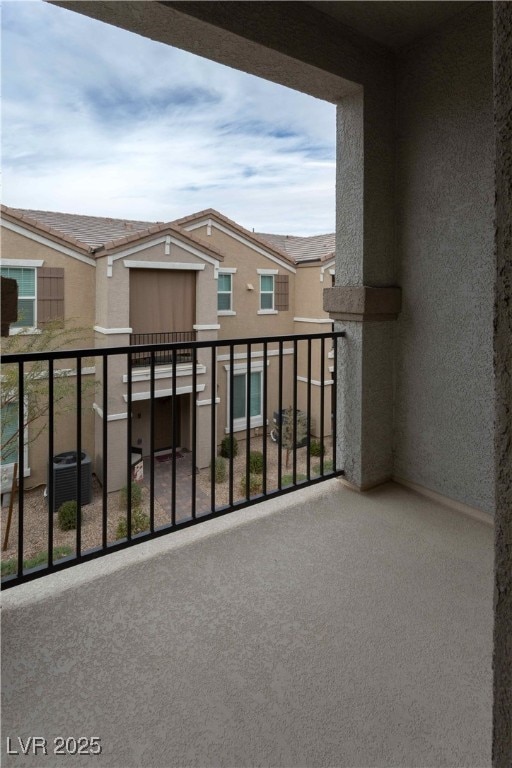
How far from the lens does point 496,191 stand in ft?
1.43

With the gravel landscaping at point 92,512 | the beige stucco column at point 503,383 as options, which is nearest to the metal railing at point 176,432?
the gravel landscaping at point 92,512

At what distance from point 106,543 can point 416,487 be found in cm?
144

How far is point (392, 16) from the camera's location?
186 cm

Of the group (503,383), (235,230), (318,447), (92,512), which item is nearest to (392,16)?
(503,383)

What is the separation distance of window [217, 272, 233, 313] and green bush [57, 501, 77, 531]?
291 cm

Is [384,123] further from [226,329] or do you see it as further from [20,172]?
[20,172]

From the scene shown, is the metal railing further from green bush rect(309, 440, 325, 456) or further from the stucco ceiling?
the stucco ceiling

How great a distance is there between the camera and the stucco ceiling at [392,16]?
179 centimetres

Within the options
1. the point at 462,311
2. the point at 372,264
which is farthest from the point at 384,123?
the point at 462,311

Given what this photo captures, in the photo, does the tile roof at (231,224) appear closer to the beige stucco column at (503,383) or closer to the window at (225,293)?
the window at (225,293)

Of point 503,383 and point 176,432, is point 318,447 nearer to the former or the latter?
point 176,432

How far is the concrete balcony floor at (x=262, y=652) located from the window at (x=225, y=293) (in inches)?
141

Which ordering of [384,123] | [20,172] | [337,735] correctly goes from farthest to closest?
[20,172]
[384,123]
[337,735]

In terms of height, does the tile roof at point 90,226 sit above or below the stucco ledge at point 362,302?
above
